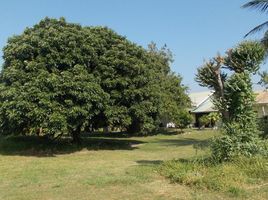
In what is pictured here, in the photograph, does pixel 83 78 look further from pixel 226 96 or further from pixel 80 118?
pixel 226 96

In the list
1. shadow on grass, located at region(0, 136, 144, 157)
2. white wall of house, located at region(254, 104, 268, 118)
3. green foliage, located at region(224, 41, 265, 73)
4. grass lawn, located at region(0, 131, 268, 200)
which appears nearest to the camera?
grass lawn, located at region(0, 131, 268, 200)

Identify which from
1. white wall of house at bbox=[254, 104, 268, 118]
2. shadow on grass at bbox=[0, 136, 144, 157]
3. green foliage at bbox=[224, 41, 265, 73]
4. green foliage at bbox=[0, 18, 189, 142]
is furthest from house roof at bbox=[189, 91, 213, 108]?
green foliage at bbox=[224, 41, 265, 73]

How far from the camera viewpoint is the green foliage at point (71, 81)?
61.4 ft

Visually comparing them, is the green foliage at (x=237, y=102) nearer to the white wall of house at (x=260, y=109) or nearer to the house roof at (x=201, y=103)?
the white wall of house at (x=260, y=109)

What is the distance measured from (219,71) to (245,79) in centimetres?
Result: 85

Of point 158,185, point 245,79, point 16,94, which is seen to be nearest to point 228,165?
point 158,185

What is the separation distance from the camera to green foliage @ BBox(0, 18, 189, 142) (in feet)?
61.4

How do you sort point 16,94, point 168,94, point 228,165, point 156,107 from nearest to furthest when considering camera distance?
1. point 228,165
2. point 16,94
3. point 156,107
4. point 168,94

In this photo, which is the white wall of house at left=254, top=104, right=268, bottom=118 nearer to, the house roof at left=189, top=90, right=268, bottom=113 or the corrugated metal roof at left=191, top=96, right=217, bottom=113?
the house roof at left=189, top=90, right=268, bottom=113

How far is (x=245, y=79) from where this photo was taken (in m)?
12.1

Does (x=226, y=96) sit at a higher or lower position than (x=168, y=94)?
lower

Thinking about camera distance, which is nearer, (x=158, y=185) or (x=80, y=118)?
(x=158, y=185)

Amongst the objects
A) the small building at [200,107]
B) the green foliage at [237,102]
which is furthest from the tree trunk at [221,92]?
the small building at [200,107]

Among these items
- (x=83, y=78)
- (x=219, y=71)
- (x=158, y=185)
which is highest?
(x=83, y=78)
